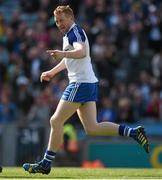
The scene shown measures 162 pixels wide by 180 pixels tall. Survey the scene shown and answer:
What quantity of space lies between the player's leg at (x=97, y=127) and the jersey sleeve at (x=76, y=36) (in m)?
0.94

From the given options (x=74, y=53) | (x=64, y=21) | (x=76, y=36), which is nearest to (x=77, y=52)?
(x=74, y=53)

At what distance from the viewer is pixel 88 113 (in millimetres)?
12422

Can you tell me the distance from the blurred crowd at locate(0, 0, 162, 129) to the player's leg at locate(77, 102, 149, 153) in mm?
7830

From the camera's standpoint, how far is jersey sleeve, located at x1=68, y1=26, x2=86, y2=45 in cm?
1198

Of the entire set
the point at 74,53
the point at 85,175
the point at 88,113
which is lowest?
the point at 85,175

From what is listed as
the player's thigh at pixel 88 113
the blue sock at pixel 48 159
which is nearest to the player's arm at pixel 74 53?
the player's thigh at pixel 88 113

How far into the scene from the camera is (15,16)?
24797 millimetres

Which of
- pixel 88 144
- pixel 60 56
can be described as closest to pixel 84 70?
pixel 60 56

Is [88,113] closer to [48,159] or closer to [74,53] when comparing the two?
[48,159]

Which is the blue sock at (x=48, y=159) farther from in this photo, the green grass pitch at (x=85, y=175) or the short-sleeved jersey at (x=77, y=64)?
the short-sleeved jersey at (x=77, y=64)

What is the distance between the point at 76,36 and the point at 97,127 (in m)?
1.38

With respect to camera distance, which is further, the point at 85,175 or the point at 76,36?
the point at 85,175

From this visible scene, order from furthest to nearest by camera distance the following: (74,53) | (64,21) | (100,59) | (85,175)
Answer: (100,59) < (85,175) < (64,21) < (74,53)

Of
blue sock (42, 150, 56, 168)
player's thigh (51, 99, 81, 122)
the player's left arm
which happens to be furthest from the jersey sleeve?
blue sock (42, 150, 56, 168)
